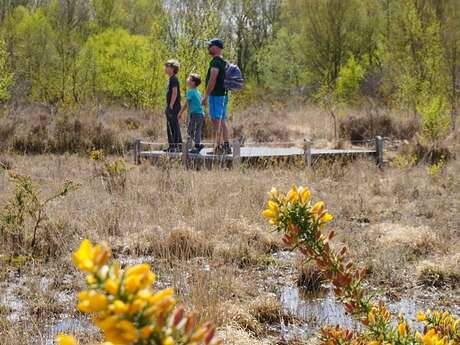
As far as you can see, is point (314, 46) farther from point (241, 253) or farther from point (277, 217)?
point (277, 217)

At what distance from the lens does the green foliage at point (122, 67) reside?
1909 cm

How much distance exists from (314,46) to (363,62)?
10.6 feet

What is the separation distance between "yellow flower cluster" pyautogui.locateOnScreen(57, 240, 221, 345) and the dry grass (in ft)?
8.72

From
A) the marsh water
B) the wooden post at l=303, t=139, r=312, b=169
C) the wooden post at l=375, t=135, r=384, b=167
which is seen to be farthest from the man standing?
the marsh water

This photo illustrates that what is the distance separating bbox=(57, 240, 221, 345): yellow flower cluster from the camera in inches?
26.7

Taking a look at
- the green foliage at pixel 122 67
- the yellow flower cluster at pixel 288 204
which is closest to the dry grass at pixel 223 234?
the yellow flower cluster at pixel 288 204

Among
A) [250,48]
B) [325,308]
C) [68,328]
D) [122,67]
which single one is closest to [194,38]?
[122,67]

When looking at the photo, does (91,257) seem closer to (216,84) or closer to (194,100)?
(216,84)

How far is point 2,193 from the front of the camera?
694 centimetres

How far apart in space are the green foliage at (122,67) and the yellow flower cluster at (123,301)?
56.5 feet

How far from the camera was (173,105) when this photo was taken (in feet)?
30.7

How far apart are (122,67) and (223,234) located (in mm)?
18361

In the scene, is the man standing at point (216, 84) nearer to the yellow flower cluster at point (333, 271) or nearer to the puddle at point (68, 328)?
the puddle at point (68, 328)

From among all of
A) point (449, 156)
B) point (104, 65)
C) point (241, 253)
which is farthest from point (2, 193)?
point (104, 65)
